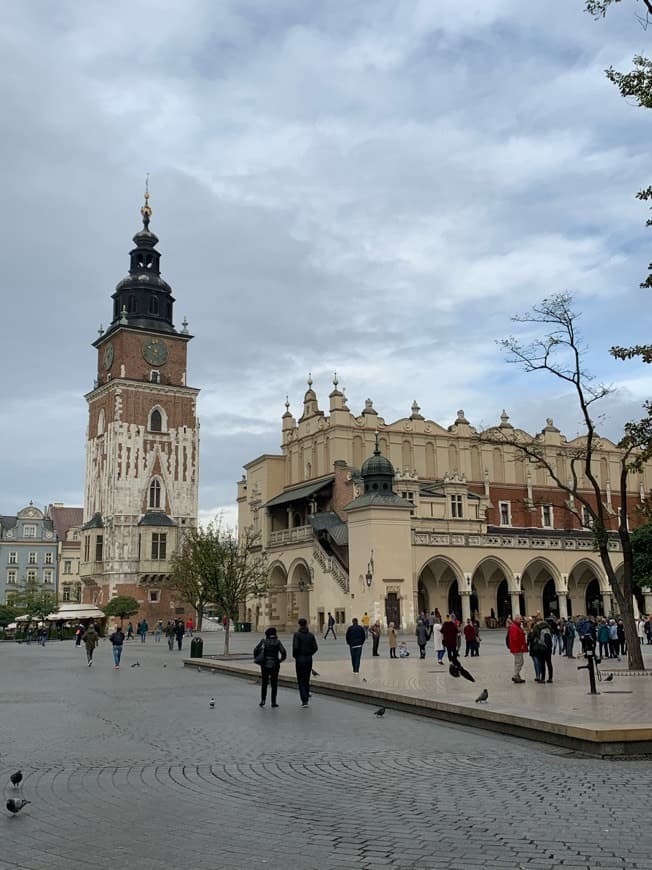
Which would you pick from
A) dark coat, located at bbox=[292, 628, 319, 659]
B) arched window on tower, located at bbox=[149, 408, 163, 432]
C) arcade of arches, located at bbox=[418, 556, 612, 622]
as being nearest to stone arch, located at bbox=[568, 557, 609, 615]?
arcade of arches, located at bbox=[418, 556, 612, 622]

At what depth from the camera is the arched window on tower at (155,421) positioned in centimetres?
7281

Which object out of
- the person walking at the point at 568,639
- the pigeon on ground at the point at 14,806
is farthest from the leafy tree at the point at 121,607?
the pigeon on ground at the point at 14,806

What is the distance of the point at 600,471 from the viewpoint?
6644 centimetres

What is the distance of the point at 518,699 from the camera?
14.9 m

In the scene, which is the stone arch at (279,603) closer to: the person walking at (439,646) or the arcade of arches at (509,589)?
the arcade of arches at (509,589)

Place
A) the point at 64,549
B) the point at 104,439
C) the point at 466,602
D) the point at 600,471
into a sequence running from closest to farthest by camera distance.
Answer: the point at 466,602
the point at 600,471
the point at 104,439
the point at 64,549

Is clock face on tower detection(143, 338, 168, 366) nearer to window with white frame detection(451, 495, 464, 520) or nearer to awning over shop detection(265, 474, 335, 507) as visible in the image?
awning over shop detection(265, 474, 335, 507)

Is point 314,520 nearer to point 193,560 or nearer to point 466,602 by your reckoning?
point 466,602

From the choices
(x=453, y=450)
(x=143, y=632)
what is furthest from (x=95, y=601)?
(x=453, y=450)

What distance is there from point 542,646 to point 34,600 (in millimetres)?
64968

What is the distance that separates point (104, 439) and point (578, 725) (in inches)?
2581

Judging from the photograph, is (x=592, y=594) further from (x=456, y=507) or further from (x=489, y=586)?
(x=456, y=507)

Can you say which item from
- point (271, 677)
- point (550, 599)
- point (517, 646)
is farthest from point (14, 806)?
point (550, 599)

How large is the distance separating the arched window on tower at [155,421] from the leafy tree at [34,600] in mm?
16181
